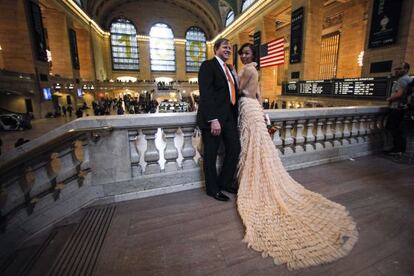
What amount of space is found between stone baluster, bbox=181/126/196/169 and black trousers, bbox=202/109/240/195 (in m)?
0.35

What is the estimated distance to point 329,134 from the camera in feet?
12.9

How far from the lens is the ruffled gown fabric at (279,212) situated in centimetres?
169

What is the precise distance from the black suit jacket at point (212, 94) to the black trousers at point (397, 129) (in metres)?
4.05

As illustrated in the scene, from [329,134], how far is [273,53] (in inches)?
561

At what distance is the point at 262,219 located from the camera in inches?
82.0

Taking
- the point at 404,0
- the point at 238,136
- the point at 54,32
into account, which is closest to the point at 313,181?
the point at 238,136

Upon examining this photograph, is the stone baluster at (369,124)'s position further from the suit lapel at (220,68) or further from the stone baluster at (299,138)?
the suit lapel at (220,68)

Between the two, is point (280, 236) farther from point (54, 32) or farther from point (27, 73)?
point (54, 32)

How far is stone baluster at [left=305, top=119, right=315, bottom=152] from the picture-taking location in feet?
12.1

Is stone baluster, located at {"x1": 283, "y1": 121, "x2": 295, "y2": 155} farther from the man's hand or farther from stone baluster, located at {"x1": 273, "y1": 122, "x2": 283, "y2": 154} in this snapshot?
the man's hand

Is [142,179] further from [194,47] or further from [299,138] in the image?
[194,47]

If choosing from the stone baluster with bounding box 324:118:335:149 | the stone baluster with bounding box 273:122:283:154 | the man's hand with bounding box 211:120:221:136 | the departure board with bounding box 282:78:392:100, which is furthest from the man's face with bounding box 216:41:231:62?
the departure board with bounding box 282:78:392:100

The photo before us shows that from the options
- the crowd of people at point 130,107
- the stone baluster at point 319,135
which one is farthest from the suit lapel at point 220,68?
the crowd of people at point 130,107

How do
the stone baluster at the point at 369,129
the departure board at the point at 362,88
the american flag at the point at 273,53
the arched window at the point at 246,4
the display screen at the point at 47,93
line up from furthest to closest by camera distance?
the arched window at the point at 246,4 < the display screen at the point at 47,93 < the american flag at the point at 273,53 < the departure board at the point at 362,88 < the stone baluster at the point at 369,129
